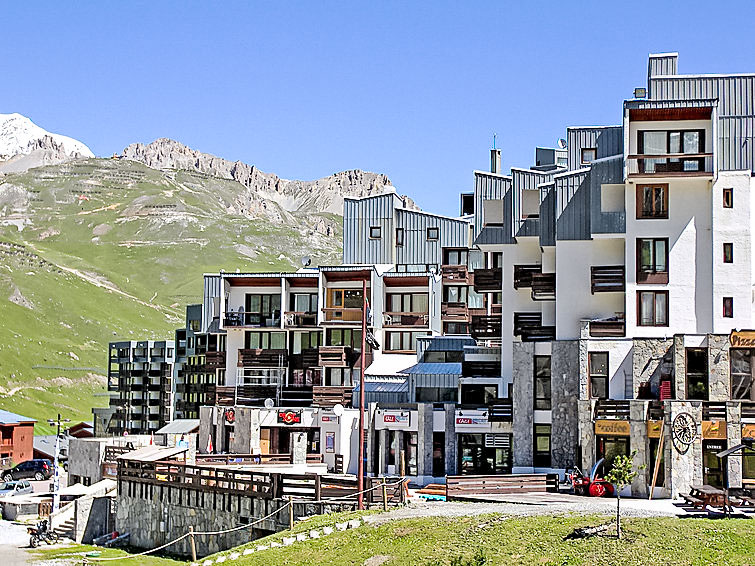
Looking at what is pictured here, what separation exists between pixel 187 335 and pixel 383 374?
2444 inches

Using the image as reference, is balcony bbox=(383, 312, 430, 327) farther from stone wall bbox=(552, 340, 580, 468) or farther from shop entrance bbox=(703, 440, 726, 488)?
shop entrance bbox=(703, 440, 726, 488)

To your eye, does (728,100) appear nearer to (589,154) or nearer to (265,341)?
(589,154)

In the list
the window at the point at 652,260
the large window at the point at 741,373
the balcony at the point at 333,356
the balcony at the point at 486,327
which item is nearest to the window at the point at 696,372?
the large window at the point at 741,373

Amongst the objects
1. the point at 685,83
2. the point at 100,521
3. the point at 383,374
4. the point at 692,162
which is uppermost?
the point at 685,83

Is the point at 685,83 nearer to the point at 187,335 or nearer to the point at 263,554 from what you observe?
the point at 263,554

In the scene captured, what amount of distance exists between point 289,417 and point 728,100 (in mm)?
30034

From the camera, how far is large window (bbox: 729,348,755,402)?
4531 centimetres

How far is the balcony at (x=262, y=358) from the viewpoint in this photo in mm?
73812

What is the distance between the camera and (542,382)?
52375 mm

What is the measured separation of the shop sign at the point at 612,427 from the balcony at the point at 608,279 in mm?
7907

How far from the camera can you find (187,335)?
123875 millimetres

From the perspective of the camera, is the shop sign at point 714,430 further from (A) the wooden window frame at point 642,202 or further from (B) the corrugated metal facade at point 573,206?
(B) the corrugated metal facade at point 573,206

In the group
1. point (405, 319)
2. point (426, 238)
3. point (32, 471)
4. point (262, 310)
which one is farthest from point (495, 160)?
point (32, 471)

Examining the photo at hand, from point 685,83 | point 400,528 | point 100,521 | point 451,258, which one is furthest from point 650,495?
point 451,258
